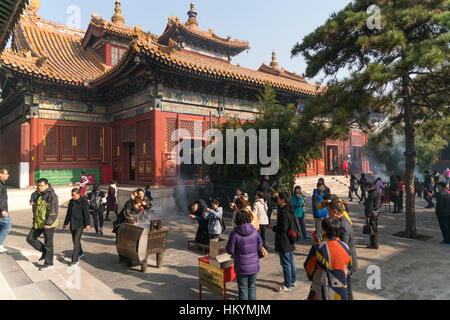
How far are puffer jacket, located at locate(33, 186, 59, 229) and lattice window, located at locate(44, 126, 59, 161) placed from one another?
943 centimetres

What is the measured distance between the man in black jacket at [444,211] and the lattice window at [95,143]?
14702 mm

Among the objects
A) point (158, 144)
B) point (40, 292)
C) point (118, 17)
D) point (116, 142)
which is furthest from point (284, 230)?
point (118, 17)

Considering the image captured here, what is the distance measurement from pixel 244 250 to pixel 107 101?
14.1 meters

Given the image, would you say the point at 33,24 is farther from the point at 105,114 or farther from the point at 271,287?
the point at 271,287

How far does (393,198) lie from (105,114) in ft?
48.3

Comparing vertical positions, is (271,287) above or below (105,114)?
below

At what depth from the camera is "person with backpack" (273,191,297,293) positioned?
4371 millimetres

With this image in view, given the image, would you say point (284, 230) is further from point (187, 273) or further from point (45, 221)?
point (45, 221)

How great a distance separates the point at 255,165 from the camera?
1030 centimetres

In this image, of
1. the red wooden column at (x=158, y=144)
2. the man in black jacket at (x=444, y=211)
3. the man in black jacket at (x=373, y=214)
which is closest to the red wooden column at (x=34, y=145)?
the red wooden column at (x=158, y=144)

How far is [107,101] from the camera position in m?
15.2

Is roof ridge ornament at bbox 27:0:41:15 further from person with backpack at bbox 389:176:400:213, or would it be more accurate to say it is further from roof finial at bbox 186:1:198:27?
person with backpack at bbox 389:176:400:213
